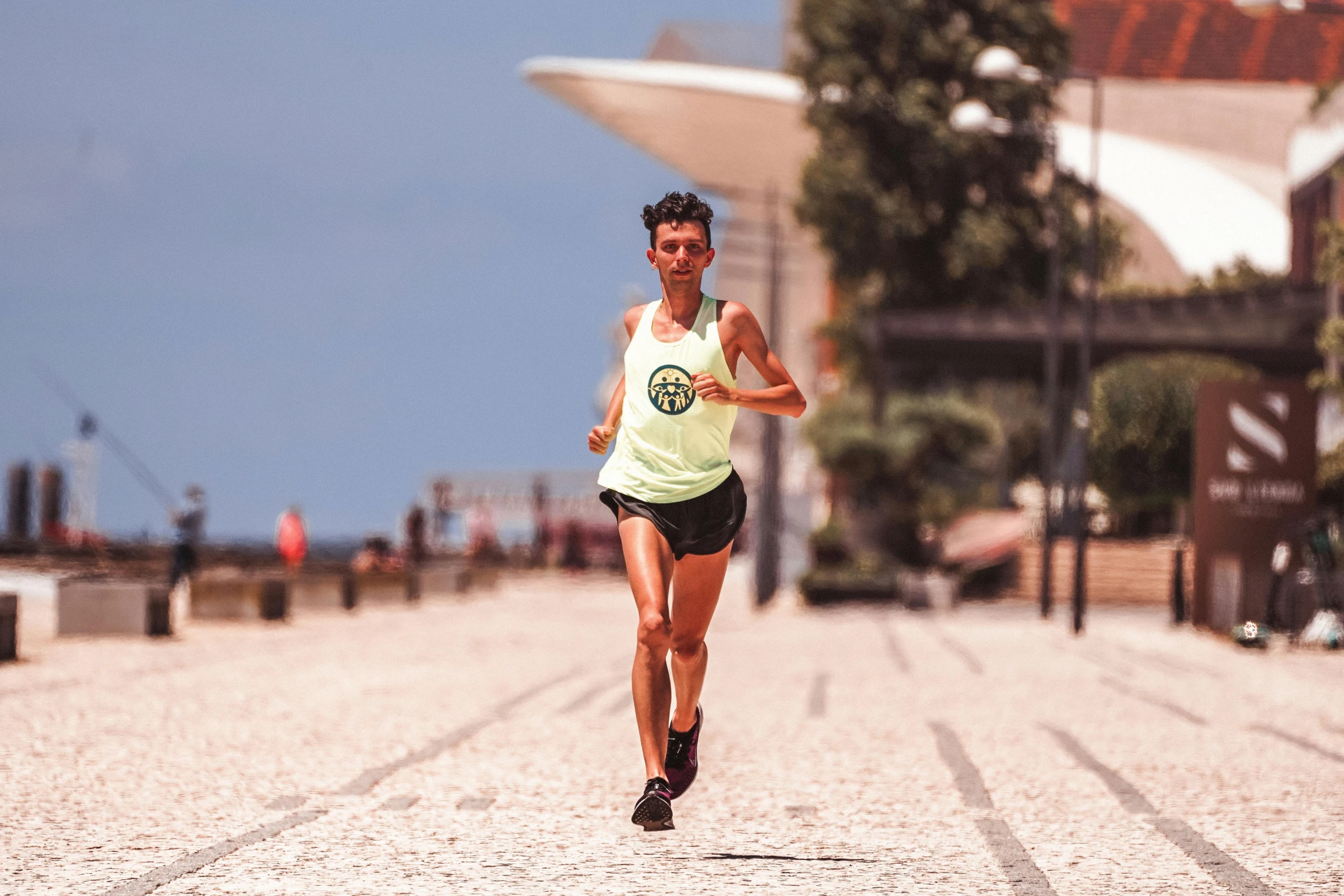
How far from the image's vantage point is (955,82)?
5322cm

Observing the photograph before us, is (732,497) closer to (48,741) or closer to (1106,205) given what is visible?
(48,741)

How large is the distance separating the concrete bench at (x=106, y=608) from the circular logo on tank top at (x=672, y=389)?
14169 millimetres

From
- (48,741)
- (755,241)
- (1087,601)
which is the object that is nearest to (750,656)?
(48,741)

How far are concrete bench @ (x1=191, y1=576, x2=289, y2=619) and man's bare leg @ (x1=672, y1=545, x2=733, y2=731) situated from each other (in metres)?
17.5

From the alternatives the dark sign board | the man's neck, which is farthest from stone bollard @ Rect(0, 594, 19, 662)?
the dark sign board

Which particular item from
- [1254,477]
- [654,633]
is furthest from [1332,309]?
[654,633]

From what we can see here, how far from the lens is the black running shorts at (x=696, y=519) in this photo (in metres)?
7.44

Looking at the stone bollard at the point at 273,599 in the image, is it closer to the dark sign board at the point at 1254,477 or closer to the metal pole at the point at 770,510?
the dark sign board at the point at 1254,477

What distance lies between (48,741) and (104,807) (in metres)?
2.56

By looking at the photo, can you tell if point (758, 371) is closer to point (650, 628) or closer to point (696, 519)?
point (696, 519)

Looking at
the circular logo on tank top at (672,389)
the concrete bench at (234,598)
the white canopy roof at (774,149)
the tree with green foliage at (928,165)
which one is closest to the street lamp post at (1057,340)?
the concrete bench at (234,598)

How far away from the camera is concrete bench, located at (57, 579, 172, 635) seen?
2039cm

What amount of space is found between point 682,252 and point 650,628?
51.8 inches

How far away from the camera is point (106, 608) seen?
811 inches
